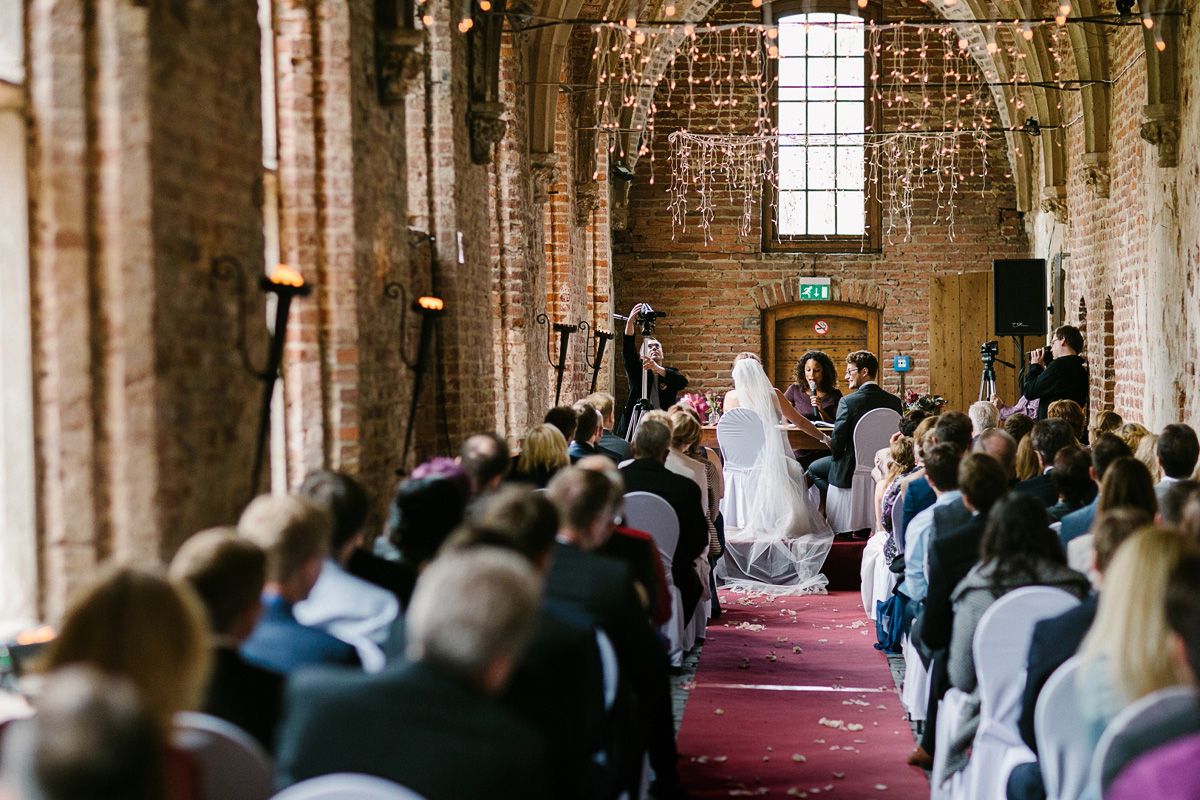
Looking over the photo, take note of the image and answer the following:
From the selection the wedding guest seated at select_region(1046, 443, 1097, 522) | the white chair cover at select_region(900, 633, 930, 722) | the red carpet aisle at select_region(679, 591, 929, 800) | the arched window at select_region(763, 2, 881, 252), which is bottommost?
the red carpet aisle at select_region(679, 591, 929, 800)

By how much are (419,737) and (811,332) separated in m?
15.9

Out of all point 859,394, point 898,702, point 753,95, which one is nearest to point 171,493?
point 898,702

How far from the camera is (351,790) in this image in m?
2.15

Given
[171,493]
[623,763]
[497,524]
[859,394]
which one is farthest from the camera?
[859,394]

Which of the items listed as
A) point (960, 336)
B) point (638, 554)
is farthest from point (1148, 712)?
point (960, 336)

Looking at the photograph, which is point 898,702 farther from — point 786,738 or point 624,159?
point 624,159

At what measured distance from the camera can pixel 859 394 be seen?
10.3 m

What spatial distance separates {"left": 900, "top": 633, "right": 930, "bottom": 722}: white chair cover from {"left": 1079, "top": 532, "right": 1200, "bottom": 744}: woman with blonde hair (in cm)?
304

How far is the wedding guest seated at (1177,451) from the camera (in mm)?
5590

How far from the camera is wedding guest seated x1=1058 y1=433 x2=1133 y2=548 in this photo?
4.90 metres

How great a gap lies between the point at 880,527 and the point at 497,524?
4785 mm

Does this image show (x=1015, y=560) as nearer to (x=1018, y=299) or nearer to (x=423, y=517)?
(x=423, y=517)

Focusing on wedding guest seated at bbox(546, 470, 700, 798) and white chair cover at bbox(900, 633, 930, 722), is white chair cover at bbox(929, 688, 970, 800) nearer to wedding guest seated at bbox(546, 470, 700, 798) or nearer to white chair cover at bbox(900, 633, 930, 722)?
white chair cover at bbox(900, 633, 930, 722)

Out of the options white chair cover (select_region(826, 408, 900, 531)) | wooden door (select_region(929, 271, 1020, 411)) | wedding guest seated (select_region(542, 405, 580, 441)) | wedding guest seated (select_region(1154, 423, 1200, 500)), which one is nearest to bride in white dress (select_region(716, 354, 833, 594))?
white chair cover (select_region(826, 408, 900, 531))
